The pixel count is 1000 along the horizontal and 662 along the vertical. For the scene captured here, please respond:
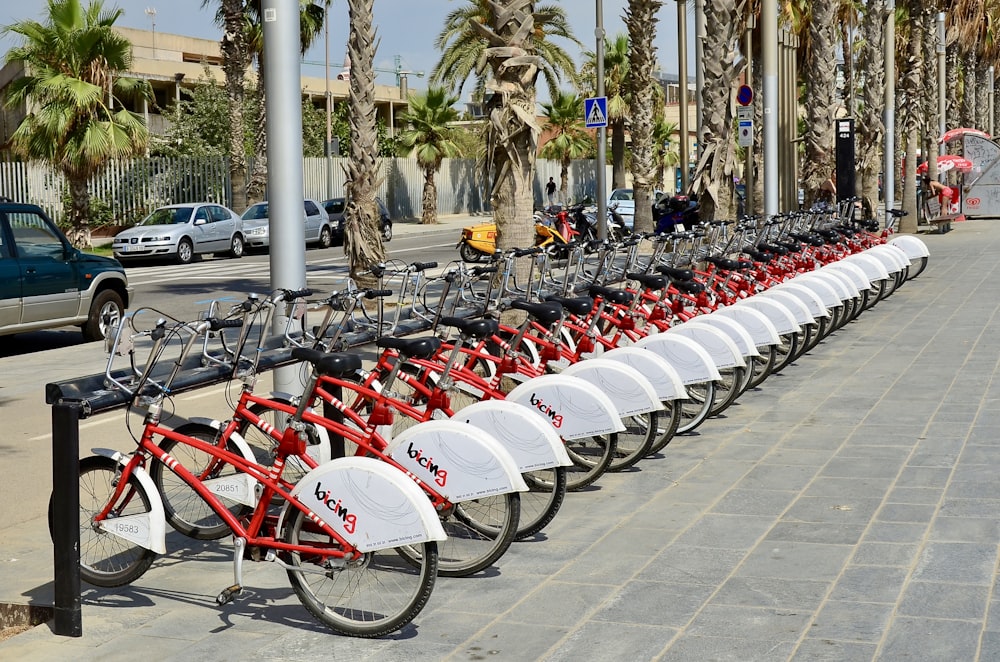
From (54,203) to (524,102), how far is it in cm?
2826

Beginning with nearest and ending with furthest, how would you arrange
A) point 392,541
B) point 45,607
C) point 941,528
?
1. point 392,541
2. point 45,607
3. point 941,528

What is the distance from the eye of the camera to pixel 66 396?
5.25 m

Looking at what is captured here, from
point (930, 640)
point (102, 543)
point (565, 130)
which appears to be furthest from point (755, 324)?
point (565, 130)

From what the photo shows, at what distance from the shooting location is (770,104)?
18.7 meters

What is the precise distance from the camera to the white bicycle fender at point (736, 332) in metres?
8.98

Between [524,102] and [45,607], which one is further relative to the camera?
[524,102]

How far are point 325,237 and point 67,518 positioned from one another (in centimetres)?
3060

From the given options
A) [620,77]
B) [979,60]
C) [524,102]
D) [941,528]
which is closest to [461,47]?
[620,77]

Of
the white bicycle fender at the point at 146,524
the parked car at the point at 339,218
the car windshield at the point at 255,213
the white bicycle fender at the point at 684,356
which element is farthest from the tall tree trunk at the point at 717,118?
the parked car at the point at 339,218

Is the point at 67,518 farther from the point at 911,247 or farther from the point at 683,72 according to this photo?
the point at 683,72

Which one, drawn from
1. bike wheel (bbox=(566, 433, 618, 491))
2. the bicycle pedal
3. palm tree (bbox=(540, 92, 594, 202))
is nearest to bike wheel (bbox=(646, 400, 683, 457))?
bike wheel (bbox=(566, 433, 618, 491))

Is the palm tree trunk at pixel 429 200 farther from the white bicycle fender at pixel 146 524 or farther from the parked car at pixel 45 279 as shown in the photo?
the white bicycle fender at pixel 146 524

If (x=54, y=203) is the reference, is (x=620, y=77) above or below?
above

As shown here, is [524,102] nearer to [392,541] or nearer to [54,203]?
[392,541]
